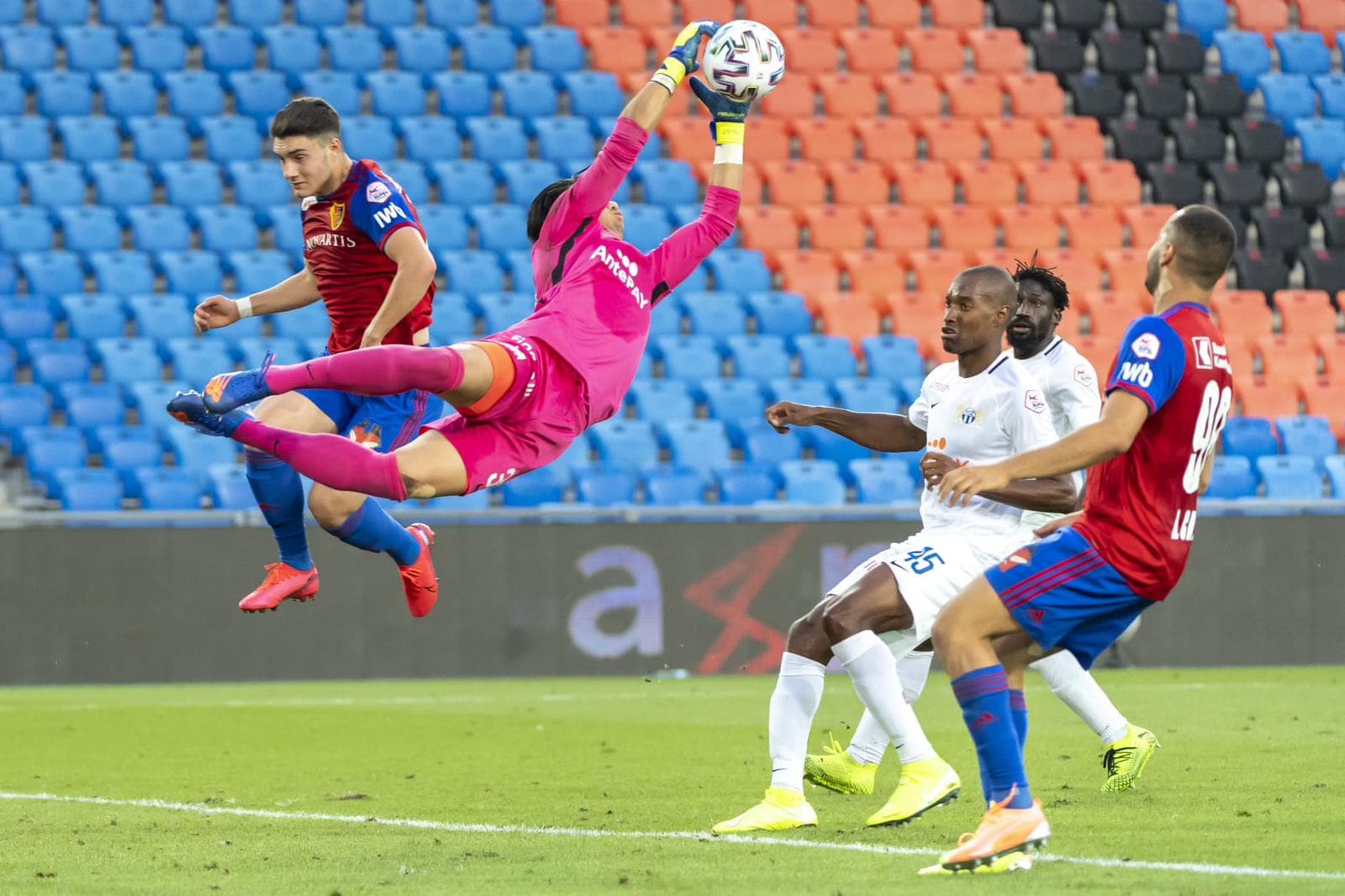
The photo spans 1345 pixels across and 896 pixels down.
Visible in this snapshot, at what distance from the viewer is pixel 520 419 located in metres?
6.66

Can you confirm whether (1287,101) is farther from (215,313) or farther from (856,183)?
(215,313)

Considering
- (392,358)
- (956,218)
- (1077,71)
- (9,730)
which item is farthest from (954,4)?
(392,358)

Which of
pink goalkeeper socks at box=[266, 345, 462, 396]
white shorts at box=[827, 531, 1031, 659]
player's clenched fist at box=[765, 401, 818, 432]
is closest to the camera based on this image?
pink goalkeeper socks at box=[266, 345, 462, 396]

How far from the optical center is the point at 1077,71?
21.4m

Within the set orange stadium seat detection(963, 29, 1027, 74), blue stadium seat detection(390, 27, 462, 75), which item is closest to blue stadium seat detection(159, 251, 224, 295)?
blue stadium seat detection(390, 27, 462, 75)

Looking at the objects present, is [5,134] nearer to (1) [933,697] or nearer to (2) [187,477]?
(2) [187,477]

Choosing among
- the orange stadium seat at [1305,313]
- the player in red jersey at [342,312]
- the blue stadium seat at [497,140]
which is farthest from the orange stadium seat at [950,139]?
the player in red jersey at [342,312]

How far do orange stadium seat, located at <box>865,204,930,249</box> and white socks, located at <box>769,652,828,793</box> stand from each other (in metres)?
12.8

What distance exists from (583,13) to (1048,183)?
5432 millimetres

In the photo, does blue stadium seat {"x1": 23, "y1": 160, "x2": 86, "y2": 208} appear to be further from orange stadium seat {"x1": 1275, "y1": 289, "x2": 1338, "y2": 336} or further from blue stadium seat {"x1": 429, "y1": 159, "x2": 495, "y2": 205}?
orange stadium seat {"x1": 1275, "y1": 289, "x2": 1338, "y2": 336}

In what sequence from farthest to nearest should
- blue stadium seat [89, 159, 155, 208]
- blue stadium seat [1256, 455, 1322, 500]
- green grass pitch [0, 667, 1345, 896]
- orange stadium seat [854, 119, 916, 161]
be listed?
orange stadium seat [854, 119, 916, 161] → blue stadium seat [89, 159, 155, 208] → blue stadium seat [1256, 455, 1322, 500] → green grass pitch [0, 667, 1345, 896]

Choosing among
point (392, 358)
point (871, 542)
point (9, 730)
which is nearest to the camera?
point (392, 358)

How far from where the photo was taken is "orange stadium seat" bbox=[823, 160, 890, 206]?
19.7 meters

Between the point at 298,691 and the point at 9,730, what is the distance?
9.14ft
